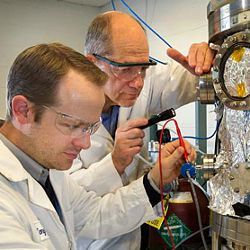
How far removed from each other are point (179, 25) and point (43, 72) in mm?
2080

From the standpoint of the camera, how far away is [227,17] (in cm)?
77

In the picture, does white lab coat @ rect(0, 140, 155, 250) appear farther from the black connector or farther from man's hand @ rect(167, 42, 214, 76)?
man's hand @ rect(167, 42, 214, 76)

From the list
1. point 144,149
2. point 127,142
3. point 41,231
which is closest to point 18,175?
point 41,231

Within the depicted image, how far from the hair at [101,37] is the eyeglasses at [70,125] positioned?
0.34 metres

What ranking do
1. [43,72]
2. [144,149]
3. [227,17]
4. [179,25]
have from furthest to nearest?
[179,25] → [144,149] → [43,72] → [227,17]

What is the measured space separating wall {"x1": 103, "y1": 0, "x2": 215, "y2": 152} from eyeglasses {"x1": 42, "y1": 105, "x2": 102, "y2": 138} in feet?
4.33

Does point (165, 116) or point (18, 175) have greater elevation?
point (165, 116)

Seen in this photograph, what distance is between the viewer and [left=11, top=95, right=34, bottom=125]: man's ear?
88 cm

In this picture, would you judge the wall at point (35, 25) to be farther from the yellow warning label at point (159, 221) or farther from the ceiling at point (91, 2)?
the yellow warning label at point (159, 221)

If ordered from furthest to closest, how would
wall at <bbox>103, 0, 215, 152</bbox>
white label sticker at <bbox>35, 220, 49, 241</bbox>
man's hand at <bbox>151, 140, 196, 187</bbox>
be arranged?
wall at <bbox>103, 0, 215, 152</bbox> → man's hand at <bbox>151, 140, 196, 187</bbox> → white label sticker at <bbox>35, 220, 49, 241</bbox>

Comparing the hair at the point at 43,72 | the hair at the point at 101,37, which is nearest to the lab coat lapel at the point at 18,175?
the hair at the point at 43,72

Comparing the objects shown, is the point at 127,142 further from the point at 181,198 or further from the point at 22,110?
the point at 22,110

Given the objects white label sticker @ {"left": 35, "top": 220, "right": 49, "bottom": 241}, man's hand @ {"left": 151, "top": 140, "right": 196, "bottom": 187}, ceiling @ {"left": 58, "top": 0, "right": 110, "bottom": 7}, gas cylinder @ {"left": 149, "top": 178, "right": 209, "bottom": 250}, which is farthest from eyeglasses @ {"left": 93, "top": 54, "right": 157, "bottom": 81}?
ceiling @ {"left": 58, "top": 0, "right": 110, "bottom": 7}

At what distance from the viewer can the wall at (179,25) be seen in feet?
8.32
